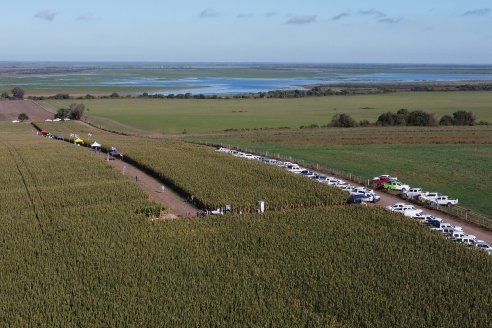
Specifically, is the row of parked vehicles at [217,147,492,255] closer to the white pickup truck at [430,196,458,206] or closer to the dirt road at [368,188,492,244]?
the white pickup truck at [430,196,458,206]

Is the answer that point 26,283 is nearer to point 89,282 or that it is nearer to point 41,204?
point 89,282

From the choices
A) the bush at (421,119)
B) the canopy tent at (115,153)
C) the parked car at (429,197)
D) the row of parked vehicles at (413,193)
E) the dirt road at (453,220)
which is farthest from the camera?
the bush at (421,119)

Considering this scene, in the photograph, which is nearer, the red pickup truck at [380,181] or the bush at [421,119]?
the red pickup truck at [380,181]

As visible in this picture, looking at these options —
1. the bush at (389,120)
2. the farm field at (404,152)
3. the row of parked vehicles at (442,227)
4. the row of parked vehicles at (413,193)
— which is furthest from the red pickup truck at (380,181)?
the bush at (389,120)

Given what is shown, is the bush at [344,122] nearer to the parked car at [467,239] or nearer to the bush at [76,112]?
the bush at [76,112]

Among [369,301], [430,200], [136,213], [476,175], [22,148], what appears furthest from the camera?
[22,148]

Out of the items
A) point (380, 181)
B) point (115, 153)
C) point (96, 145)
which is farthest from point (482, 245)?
point (96, 145)

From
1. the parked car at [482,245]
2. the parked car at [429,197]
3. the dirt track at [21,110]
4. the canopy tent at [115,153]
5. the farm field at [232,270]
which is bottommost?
the dirt track at [21,110]

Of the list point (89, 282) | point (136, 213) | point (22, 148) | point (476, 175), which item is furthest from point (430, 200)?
point (22, 148)
